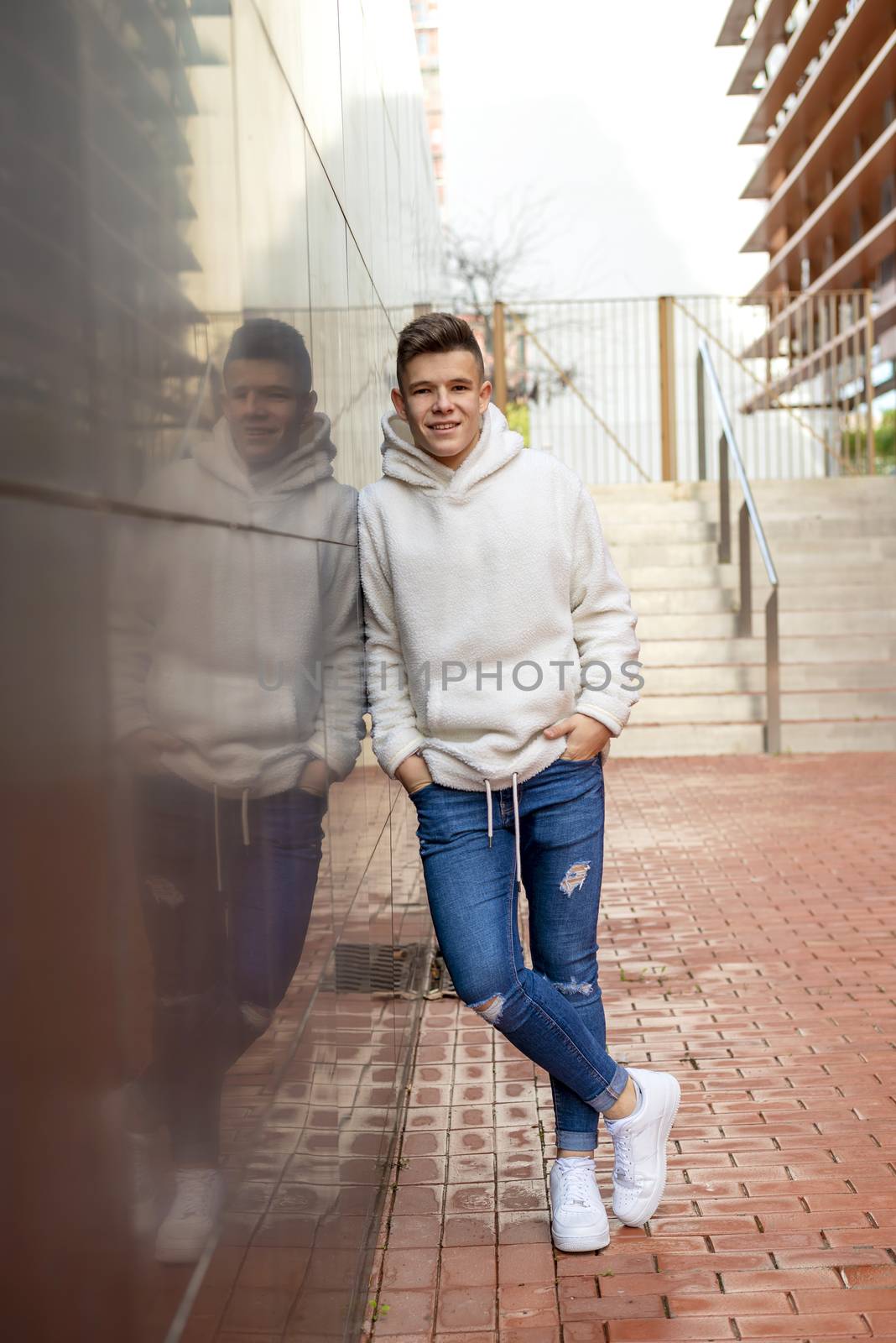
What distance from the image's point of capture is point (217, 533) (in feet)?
5.19

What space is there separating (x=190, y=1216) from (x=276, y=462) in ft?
3.24

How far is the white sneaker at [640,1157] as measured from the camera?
2861mm

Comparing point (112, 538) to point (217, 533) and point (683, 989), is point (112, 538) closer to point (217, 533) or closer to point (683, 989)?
point (217, 533)

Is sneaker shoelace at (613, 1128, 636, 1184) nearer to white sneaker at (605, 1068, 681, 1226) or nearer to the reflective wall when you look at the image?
white sneaker at (605, 1068, 681, 1226)

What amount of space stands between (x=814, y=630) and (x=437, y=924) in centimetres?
1011

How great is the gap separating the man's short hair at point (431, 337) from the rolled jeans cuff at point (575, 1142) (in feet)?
4.76

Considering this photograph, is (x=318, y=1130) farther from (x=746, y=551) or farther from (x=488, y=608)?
(x=746, y=551)

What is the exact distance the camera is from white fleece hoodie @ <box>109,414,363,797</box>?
124 centimetres

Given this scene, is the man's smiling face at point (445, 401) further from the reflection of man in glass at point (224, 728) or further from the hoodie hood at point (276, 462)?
the reflection of man in glass at point (224, 728)

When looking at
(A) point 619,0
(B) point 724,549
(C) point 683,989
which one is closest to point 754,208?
(A) point 619,0

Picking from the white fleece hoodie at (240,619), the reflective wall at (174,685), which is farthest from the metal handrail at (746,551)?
the reflective wall at (174,685)

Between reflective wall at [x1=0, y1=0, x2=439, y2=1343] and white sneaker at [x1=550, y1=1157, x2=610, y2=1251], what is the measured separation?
381 mm

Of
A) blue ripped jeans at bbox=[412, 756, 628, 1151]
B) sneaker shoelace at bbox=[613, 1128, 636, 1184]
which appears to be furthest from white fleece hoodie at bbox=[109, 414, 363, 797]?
sneaker shoelace at bbox=[613, 1128, 636, 1184]

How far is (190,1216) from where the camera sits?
1.37 meters
